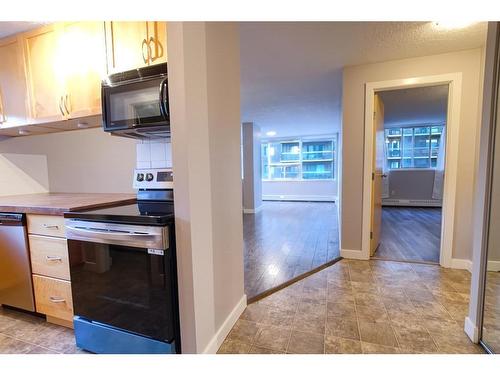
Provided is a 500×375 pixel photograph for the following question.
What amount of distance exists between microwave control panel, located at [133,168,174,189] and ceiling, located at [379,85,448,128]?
2701 millimetres

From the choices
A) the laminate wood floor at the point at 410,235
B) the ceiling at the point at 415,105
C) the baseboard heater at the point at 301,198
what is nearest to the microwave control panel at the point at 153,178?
the laminate wood floor at the point at 410,235

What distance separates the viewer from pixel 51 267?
1601 millimetres

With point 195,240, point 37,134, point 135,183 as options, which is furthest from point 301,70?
point 37,134

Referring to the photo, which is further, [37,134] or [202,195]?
[37,134]

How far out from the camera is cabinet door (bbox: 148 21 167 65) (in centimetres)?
137

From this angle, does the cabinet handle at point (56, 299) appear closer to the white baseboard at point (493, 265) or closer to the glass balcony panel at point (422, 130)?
the white baseboard at point (493, 265)

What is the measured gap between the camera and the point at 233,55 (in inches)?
65.5

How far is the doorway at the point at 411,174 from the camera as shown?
10.2 feet

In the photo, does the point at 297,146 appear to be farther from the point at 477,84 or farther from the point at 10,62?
the point at 10,62

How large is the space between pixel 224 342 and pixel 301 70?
279 cm

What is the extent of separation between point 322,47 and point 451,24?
1.00 metres

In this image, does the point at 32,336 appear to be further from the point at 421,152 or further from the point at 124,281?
the point at 421,152

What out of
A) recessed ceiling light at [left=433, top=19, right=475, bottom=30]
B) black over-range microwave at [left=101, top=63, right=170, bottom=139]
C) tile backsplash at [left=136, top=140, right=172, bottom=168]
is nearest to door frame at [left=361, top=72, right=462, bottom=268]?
recessed ceiling light at [left=433, top=19, right=475, bottom=30]
